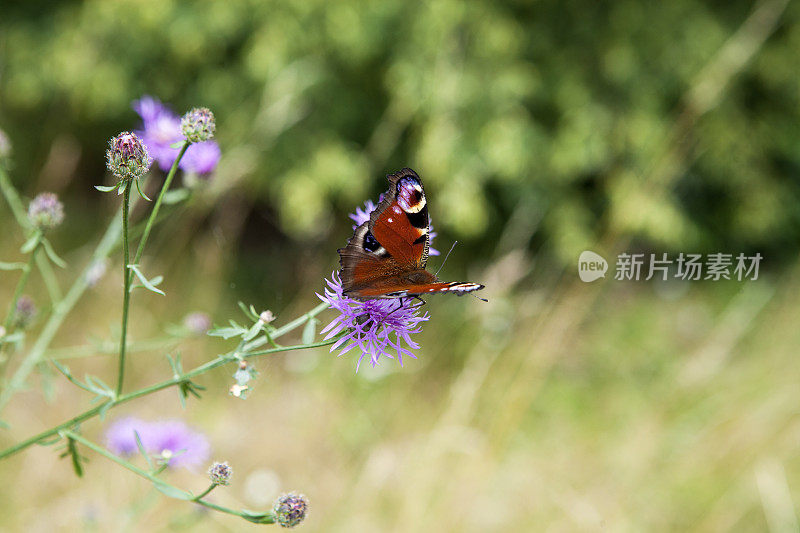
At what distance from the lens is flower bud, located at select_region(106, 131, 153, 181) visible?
997mm

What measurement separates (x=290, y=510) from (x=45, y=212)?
0.70m

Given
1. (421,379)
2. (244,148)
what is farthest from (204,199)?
(421,379)

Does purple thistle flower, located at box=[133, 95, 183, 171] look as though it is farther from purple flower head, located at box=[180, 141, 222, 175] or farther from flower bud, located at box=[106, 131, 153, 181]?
flower bud, located at box=[106, 131, 153, 181]

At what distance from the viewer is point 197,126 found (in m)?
1.10

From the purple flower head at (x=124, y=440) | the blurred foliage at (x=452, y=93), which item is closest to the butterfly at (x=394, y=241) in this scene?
the purple flower head at (x=124, y=440)

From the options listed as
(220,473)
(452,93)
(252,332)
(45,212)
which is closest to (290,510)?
(220,473)

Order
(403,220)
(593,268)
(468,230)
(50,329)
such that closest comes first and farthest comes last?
(403,220), (50,329), (593,268), (468,230)

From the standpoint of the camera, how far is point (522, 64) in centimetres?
441

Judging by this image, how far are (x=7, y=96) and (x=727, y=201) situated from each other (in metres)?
5.53

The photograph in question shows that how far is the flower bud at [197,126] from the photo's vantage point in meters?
1.09

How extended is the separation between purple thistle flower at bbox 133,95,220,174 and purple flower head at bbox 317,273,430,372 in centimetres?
58

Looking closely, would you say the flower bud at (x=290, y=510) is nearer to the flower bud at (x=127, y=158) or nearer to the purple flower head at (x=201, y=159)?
the flower bud at (x=127, y=158)

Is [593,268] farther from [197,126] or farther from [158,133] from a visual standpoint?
[197,126]

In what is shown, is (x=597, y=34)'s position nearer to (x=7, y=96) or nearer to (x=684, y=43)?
(x=684, y=43)
